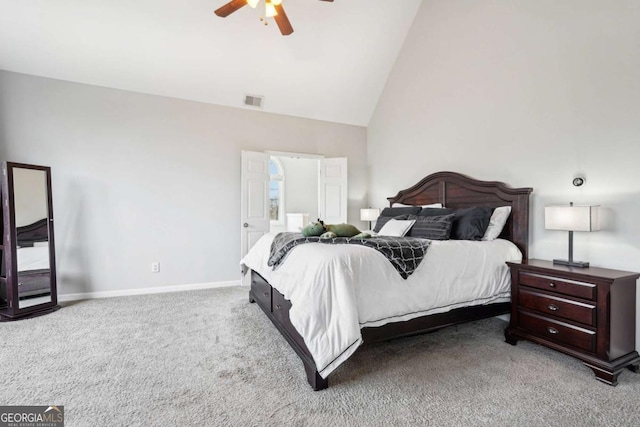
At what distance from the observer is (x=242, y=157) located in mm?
4527

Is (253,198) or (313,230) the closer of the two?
(313,230)

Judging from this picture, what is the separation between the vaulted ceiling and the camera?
3.30 m

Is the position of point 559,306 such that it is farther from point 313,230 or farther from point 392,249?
point 313,230

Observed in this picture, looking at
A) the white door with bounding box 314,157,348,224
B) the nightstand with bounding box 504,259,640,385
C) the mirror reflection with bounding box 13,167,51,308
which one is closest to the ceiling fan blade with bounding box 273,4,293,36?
the white door with bounding box 314,157,348,224

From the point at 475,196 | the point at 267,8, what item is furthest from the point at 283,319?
the point at 267,8

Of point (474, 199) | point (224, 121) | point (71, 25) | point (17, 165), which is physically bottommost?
point (474, 199)

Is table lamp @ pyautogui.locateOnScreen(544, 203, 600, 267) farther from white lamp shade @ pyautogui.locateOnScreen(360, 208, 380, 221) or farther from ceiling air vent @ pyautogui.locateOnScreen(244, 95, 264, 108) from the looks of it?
ceiling air vent @ pyautogui.locateOnScreen(244, 95, 264, 108)

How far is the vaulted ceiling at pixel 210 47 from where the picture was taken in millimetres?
3297

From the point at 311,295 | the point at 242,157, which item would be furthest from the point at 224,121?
the point at 311,295

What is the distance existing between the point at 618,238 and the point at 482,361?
4.62 feet

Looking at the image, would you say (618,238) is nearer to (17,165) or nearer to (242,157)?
(242,157)

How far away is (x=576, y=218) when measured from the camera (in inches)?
90.5

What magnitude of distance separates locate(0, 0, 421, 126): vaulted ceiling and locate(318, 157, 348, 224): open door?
97cm

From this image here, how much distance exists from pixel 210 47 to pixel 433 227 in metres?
3.43
